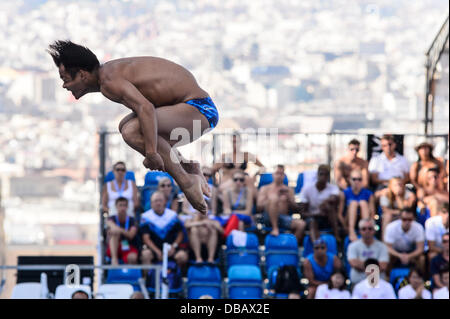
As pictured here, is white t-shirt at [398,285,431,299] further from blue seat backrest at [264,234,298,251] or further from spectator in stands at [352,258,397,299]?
blue seat backrest at [264,234,298,251]

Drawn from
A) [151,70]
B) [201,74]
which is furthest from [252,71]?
[151,70]

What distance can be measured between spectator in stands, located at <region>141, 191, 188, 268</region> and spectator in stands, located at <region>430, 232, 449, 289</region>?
2.52 meters

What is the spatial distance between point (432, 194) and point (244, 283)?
232cm

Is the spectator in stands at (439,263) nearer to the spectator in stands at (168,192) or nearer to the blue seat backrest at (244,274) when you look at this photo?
the blue seat backrest at (244,274)

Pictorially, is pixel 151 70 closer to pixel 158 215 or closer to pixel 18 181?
pixel 158 215

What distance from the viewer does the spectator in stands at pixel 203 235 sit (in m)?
9.87

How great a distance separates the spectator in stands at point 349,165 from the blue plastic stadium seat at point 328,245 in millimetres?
734

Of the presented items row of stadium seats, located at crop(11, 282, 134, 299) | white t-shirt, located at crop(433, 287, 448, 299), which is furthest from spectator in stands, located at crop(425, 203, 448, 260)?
row of stadium seats, located at crop(11, 282, 134, 299)

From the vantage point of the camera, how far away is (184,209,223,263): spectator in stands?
9.87 m

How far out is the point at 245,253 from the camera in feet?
33.3

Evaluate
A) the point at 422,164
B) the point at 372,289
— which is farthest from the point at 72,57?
the point at 422,164

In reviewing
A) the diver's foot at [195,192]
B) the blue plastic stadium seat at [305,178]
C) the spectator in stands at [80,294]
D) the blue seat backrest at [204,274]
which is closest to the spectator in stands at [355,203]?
the blue plastic stadium seat at [305,178]

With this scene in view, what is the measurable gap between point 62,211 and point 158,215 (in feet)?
91.5

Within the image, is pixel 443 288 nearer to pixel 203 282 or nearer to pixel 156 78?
pixel 203 282
